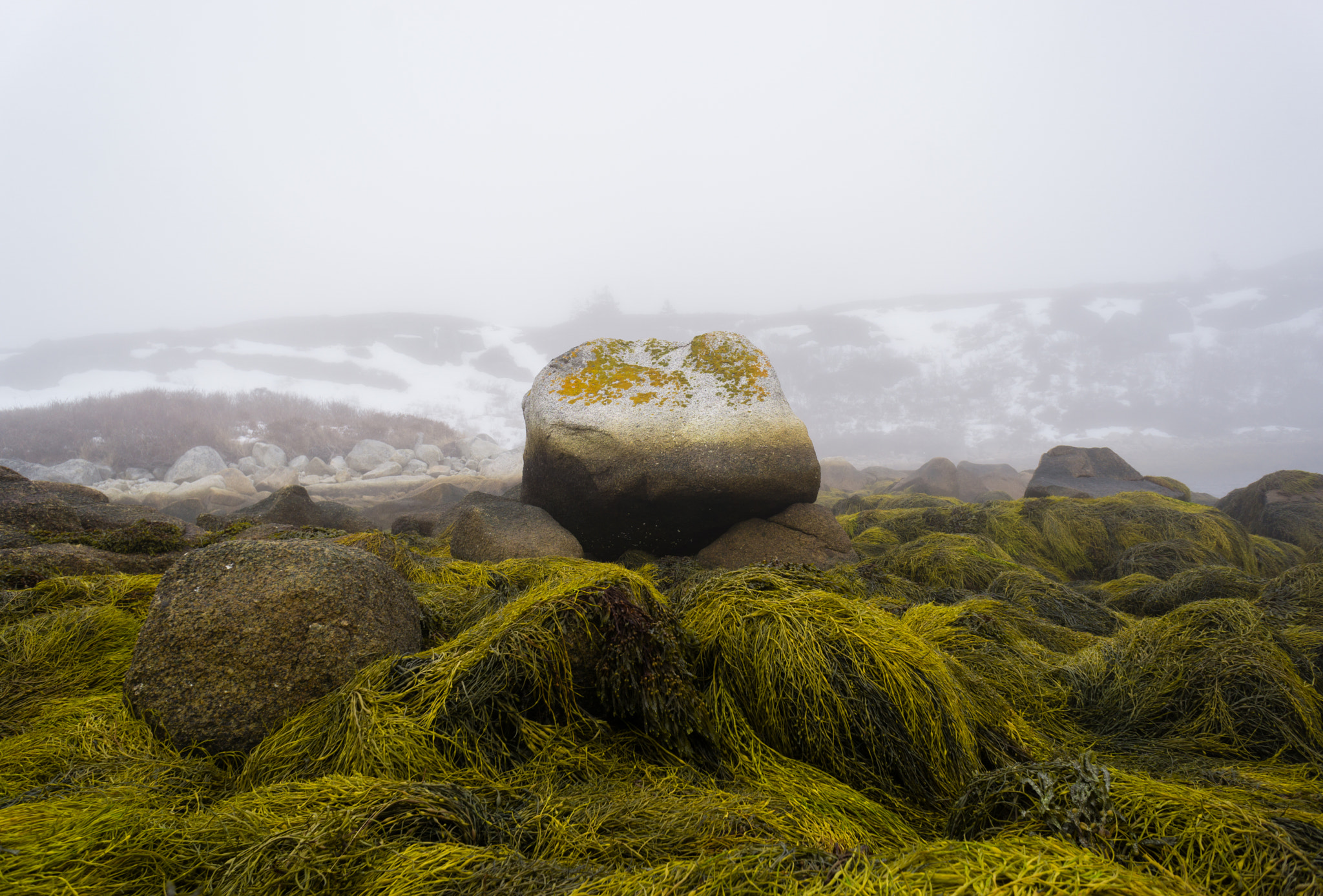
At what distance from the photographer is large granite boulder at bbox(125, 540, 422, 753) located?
2.02m

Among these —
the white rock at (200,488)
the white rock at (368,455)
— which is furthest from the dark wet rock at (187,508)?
the white rock at (368,455)

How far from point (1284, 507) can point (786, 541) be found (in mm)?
7861

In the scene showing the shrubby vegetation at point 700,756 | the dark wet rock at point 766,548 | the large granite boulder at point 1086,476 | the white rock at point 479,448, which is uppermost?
the shrubby vegetation at point 700,756

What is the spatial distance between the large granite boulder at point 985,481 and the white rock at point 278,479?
21066 mm

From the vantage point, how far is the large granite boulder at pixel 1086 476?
32.4 ft

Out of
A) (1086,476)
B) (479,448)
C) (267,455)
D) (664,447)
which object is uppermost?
(664,447)

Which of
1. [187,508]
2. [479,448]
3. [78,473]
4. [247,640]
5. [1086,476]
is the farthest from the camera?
[479,448]

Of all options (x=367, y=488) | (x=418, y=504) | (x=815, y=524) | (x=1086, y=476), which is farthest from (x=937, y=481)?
(x=367, y=488)

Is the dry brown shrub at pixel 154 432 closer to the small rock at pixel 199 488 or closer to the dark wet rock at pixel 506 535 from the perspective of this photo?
the small rock at pixel 199 488

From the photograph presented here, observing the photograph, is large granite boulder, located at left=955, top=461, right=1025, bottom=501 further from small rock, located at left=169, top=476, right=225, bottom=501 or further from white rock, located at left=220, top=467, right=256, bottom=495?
white rock, located at left=220, top=467, right=256, bottom=495

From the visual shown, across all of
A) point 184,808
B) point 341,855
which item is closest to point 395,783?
point 341,855

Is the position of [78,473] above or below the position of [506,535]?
below

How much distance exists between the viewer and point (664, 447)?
5629 millimetres

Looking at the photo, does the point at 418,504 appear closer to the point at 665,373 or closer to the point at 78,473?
the point at 665,373
